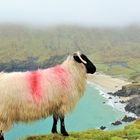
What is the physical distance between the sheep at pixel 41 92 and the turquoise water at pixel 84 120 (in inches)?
2807

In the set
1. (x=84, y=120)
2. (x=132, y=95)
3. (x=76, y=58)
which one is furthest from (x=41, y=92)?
(x=132, y=95)

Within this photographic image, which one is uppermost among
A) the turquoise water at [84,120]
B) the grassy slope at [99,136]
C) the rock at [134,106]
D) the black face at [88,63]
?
the black face at [88,63]

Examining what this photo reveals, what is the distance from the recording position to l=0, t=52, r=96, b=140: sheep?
14.0 meters

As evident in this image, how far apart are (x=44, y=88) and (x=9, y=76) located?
1384 mm

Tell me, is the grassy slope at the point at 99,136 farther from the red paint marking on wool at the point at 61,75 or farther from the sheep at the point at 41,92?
the red paint marking on wool at the point at 61,75

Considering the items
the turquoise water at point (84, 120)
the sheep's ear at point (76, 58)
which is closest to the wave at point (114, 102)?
the turquoise water at point (84, 120)

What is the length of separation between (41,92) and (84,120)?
10075 centimetres

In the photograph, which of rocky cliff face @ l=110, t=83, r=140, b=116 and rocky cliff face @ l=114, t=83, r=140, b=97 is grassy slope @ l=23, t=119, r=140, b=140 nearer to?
rocky cliff face @ l=110, t=83, r=140, b=116

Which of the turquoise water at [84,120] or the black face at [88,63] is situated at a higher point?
the black face at [88,63]

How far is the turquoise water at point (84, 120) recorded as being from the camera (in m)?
97.7

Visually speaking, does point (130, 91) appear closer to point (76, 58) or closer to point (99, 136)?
point (99, 136)

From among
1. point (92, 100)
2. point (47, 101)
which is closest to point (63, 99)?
point (47, 101)

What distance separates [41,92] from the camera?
14.4 m

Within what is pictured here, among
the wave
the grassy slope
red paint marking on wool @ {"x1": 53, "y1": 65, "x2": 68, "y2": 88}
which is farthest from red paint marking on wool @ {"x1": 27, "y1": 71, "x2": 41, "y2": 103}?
the wave
